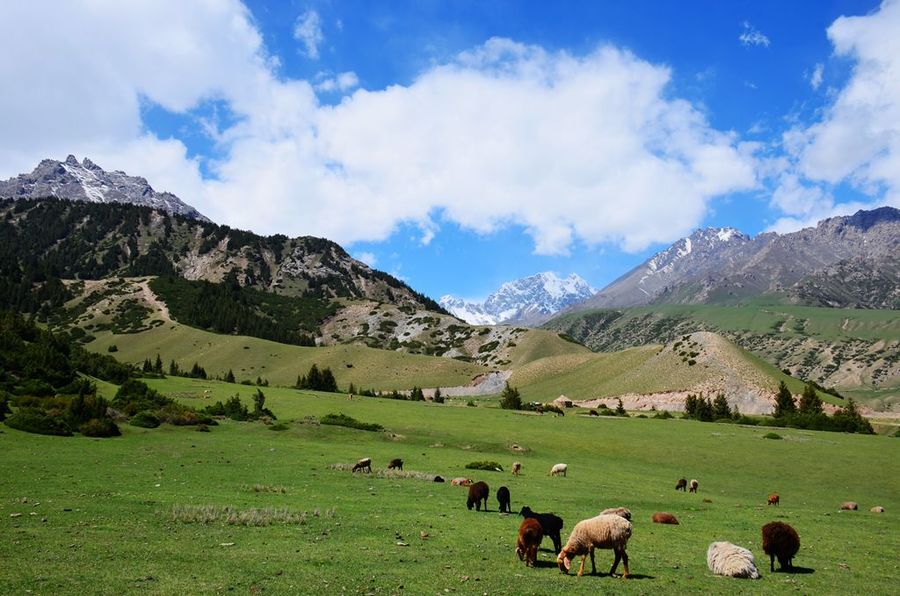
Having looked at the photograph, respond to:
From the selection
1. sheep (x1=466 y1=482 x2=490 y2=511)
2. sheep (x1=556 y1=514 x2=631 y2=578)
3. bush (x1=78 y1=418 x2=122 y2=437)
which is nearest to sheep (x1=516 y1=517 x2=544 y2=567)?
sheep (x1=556 y1=514 x2=631 y2=578)

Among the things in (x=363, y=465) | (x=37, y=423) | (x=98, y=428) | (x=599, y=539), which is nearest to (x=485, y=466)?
(x=363, y=465)

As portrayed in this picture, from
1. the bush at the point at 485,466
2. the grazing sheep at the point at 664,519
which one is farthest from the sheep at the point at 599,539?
the bush at the point at 485,466

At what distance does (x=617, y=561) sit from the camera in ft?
47.5

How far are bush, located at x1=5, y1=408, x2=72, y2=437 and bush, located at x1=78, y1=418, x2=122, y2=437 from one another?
1124mm

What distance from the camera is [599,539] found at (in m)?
14.6

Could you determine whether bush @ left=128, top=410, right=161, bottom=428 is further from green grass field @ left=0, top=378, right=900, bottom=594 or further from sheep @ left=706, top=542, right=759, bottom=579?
sheep @ left=706, top=542, right=759, bottom=579

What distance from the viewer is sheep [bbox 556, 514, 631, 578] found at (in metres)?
14.4

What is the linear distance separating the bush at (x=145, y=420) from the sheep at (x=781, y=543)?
148ft

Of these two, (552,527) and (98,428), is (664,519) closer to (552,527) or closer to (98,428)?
(552,527)

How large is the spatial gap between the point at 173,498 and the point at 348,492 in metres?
7.40

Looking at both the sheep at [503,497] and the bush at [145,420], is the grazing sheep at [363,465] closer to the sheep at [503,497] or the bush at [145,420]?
the sheep at [503,497]

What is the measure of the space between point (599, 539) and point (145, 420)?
1701 inches

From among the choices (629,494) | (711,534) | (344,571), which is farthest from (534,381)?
(344,571)

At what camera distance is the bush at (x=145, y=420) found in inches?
1843
